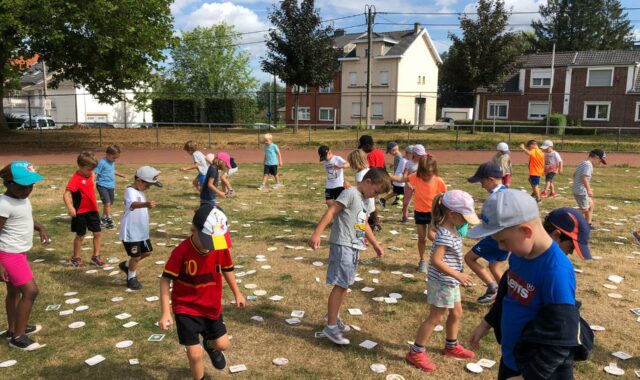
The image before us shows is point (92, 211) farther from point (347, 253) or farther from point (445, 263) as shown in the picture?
point (445, 263)

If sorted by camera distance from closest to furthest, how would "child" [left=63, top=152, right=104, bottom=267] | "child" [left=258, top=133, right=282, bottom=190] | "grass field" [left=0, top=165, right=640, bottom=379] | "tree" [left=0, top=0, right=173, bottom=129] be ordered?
1. "grass field" [left=0, top=165, right=640, bottom=379]
2. "child" [left=63, top=152, right=104, bottom=267]
3. "child" [left=258, top=133, right=282, bottom=190]
4. "tree" [left=0, top=0, right=173, bottom=129]

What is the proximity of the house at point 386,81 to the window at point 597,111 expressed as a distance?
14.7 metres

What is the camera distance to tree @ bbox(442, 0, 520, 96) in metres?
31.1

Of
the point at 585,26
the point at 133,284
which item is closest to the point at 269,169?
the point at 133,284

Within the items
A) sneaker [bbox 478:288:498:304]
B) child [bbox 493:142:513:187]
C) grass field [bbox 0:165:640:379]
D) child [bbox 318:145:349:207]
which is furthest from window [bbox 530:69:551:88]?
sneaker [bbox 478:288:498:304]

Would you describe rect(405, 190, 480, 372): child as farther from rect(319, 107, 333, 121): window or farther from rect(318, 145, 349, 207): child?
rect(319, 107, 333, 121): window

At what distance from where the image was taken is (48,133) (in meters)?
31.1

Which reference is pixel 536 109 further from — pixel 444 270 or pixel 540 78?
pixel 444 270

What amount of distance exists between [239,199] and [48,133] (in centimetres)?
2458

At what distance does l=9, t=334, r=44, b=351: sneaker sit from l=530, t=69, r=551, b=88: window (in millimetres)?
53193

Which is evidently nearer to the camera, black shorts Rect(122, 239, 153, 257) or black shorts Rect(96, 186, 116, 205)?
black shorts Rect(122, 239, 153, 257)

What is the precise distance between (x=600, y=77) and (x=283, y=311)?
167 feet

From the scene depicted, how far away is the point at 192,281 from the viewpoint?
12.0ft

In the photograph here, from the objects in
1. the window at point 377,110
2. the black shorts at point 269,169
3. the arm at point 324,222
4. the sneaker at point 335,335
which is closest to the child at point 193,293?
the arm at point 324,222
